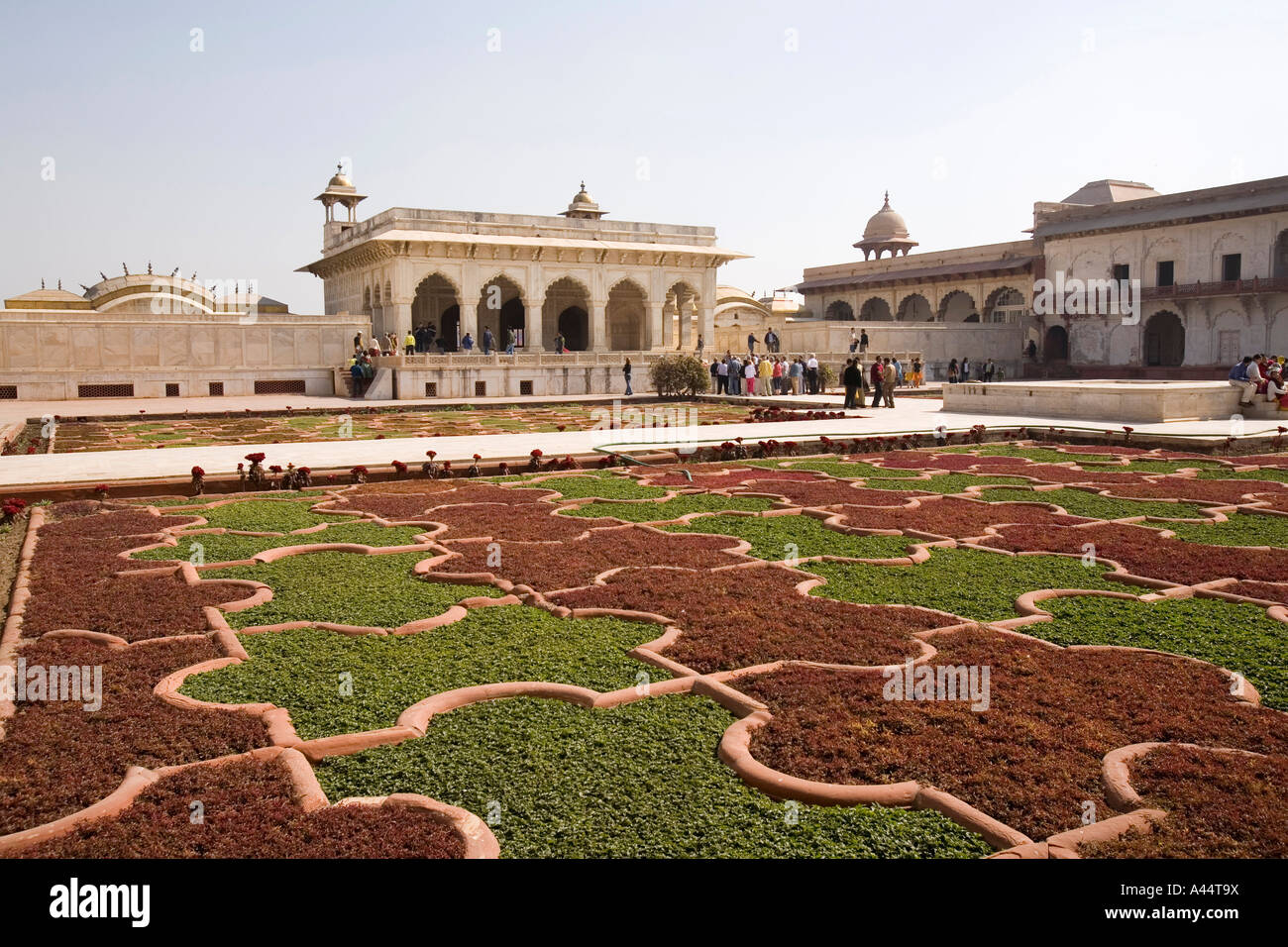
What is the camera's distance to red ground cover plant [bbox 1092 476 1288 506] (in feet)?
21.5

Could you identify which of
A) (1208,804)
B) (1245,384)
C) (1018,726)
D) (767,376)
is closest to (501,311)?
(767,376)

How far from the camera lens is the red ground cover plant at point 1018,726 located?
7.71 feet

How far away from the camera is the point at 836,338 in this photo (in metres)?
30.5

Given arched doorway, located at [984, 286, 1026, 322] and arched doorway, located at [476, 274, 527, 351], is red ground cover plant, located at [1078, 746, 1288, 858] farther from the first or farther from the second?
arched doorway, located at [984, 286, 1026, 322]

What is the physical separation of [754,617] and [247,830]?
6.63 feet

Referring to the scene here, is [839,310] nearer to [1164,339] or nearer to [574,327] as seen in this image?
[1164,339]

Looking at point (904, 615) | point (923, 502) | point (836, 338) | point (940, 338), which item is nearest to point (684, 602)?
point (904, 615)

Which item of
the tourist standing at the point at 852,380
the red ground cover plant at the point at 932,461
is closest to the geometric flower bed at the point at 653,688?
→ the red ground cover plant at the point at 932,461

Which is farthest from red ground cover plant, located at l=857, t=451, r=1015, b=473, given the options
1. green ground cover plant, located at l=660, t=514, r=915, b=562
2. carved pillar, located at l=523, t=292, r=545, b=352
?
carved pillar, located at l=523, t=292, r=545, b=352

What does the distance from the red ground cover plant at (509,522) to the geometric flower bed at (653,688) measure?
0.17 feet

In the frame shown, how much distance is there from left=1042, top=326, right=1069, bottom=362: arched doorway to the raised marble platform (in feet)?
70.0

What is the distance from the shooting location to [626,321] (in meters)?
→ 33.2
